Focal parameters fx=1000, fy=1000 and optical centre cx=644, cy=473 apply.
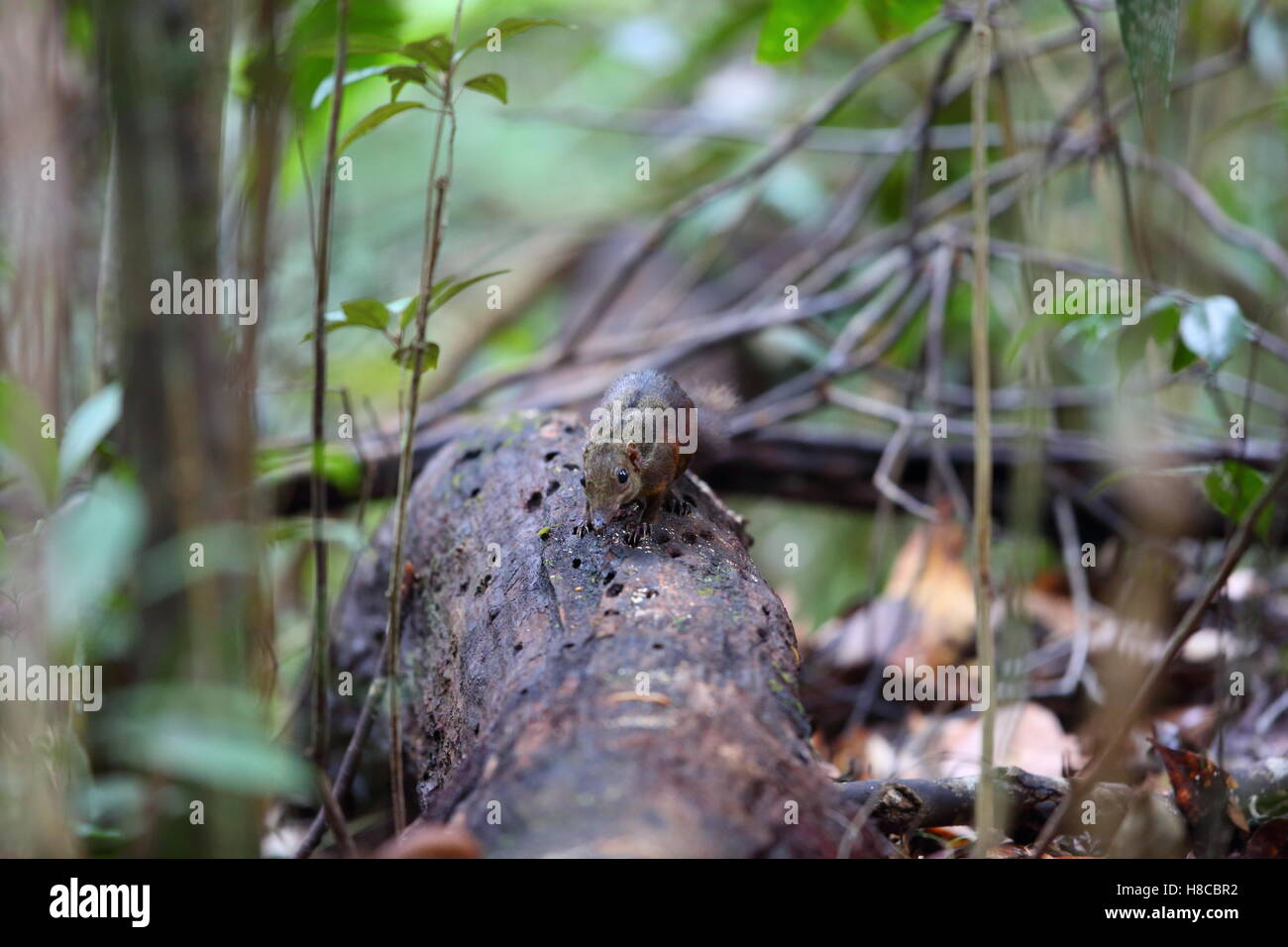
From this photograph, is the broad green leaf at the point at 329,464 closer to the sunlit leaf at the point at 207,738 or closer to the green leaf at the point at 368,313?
the green leaf at the point at 368,313

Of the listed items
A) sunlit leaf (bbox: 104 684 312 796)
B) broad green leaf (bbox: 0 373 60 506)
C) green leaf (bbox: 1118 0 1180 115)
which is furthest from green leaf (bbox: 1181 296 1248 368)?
broad green leaf (bbox: 0 373 60 506)

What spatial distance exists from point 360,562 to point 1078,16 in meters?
3.48

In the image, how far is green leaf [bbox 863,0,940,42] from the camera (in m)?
4.04

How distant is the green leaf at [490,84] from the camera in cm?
261

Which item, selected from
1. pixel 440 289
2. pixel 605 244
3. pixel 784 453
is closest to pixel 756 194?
pixel 784 453

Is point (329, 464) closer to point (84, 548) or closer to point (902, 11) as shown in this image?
point (84, 548)

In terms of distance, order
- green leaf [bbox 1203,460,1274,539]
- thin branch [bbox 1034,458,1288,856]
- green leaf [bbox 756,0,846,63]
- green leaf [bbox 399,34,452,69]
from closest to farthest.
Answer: thin branch [bbox 1034,458,1288,856] < green leaf [bbox 399,34,452,69] < green leaf [bbox 1203,460,1274,539] < green leaf [bbox 756,0,846,63]

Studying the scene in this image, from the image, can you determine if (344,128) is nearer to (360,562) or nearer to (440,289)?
(360,562)

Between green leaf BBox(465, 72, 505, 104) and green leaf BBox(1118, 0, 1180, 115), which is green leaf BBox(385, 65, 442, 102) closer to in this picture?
green leaf BBox(465, 72, 505, 104)

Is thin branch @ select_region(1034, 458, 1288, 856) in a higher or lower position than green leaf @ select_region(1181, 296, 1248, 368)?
lower

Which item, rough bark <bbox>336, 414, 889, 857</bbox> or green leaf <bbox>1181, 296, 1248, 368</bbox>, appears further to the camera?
green leaf <bbox>1181, 296, 1248, 368</bbox>

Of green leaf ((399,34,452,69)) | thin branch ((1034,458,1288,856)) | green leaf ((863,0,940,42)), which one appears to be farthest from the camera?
green leaf ((863,0,940,42))

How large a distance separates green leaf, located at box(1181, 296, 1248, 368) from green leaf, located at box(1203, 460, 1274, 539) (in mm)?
370
